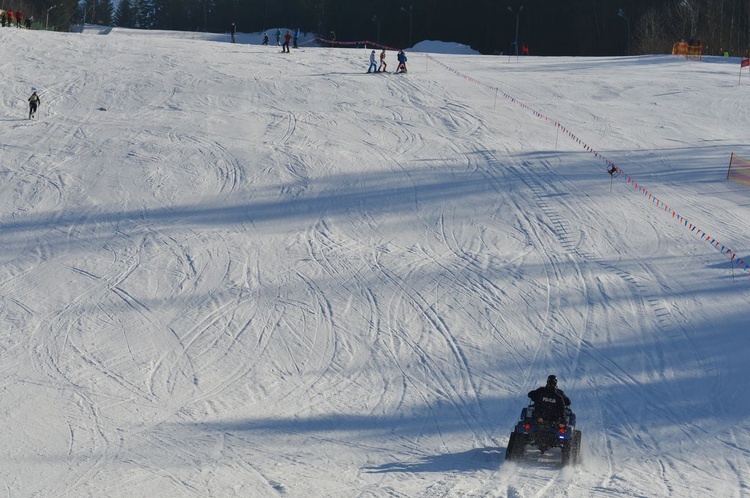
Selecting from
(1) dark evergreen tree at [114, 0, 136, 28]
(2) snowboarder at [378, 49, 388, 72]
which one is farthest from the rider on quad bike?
(1) dark evergreen tree at [114, 0, 136, 28]

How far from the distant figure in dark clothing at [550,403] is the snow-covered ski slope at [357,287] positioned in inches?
24.3

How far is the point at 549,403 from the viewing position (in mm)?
11531

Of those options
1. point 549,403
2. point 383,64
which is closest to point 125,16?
point 383,64

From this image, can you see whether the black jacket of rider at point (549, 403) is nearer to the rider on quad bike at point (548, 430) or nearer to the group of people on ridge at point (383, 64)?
the rider on quad bike at point (548, 430)

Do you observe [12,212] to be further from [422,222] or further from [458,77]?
[458,77]

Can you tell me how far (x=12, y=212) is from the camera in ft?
72.8

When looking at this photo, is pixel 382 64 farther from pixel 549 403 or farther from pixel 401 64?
pixel 549 403

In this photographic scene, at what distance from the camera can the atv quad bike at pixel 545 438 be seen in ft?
37.2

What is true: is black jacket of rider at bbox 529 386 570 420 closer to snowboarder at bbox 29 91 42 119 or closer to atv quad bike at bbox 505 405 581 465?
atv quad bike at bbox 505 405 581 465

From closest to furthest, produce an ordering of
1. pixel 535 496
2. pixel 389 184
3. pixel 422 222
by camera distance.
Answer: pixel 535 496
pixel 422 222
pixel 389 184

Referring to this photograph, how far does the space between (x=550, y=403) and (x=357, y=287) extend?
24.2 ft

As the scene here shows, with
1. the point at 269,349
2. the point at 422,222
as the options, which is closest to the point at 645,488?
the point at 269,349

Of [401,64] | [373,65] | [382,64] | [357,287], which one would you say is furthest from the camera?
[382,64]

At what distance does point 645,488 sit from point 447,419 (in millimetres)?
3281
